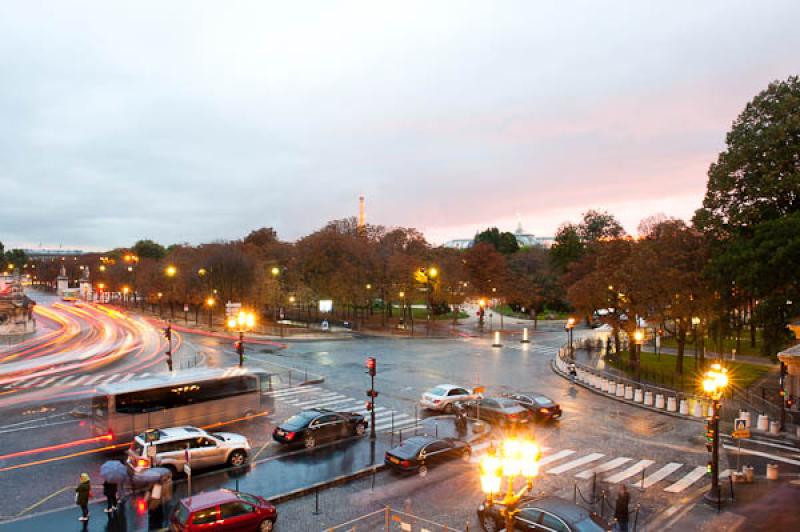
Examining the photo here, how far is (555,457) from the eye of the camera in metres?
21.4

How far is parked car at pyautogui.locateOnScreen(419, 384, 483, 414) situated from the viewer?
2864 centimetres

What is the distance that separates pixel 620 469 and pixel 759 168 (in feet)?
68.1

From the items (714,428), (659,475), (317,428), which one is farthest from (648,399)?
(317,428)

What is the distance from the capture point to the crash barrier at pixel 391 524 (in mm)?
14591

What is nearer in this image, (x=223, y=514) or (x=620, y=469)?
(x=223, y=514)

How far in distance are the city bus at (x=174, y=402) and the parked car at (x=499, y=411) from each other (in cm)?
1105

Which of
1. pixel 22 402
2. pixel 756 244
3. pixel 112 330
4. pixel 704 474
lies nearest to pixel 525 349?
pixel 756 244

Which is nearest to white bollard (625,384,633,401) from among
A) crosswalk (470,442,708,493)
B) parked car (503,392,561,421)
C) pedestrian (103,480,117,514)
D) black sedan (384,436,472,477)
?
parked car (503,392,561,421)

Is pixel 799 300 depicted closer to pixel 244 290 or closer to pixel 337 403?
pixel 337 403

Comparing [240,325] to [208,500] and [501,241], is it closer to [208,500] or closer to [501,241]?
[208,500]

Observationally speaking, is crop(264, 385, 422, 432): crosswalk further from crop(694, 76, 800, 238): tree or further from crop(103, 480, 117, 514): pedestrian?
crop(694, 76, 800, 238): tree

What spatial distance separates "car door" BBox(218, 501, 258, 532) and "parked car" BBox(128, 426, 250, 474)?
4.61 metres

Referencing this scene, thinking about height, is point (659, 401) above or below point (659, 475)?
above

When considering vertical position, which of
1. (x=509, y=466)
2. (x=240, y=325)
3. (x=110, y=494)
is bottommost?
(x=110, y=494)
